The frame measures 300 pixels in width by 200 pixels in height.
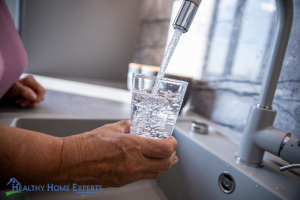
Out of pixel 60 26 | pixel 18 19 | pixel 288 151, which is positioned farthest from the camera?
pixel 18 19

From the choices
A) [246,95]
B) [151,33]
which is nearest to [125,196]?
[246,95]

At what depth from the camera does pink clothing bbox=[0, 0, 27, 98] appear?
0.51 m

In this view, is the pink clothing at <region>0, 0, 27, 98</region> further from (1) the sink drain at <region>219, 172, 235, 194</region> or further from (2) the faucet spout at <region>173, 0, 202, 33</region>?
(1) the sink drain at <region>219, 172, 235, 194</region>

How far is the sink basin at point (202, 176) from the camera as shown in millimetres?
432

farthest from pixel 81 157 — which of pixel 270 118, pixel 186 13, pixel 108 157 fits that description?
pixel 270 118

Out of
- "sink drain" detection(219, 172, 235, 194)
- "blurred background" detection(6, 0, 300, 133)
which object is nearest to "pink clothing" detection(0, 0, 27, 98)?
"blurred background" detection(6, 0, 300, 133)

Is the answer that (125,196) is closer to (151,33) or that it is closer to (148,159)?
(148,159)

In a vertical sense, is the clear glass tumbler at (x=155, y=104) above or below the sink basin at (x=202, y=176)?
above

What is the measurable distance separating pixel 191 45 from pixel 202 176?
2.12ft

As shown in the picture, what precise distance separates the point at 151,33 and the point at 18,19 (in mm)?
737

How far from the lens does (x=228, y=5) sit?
0.81m

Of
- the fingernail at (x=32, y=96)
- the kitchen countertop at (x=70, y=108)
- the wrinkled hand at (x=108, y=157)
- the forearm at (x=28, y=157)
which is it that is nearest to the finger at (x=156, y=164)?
the wrinkled hand at (x=108, y=157)

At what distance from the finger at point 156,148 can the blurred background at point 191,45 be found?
40cm

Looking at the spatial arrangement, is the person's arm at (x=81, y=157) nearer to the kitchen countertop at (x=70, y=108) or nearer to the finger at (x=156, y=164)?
the finger at (x=156, y=164)
